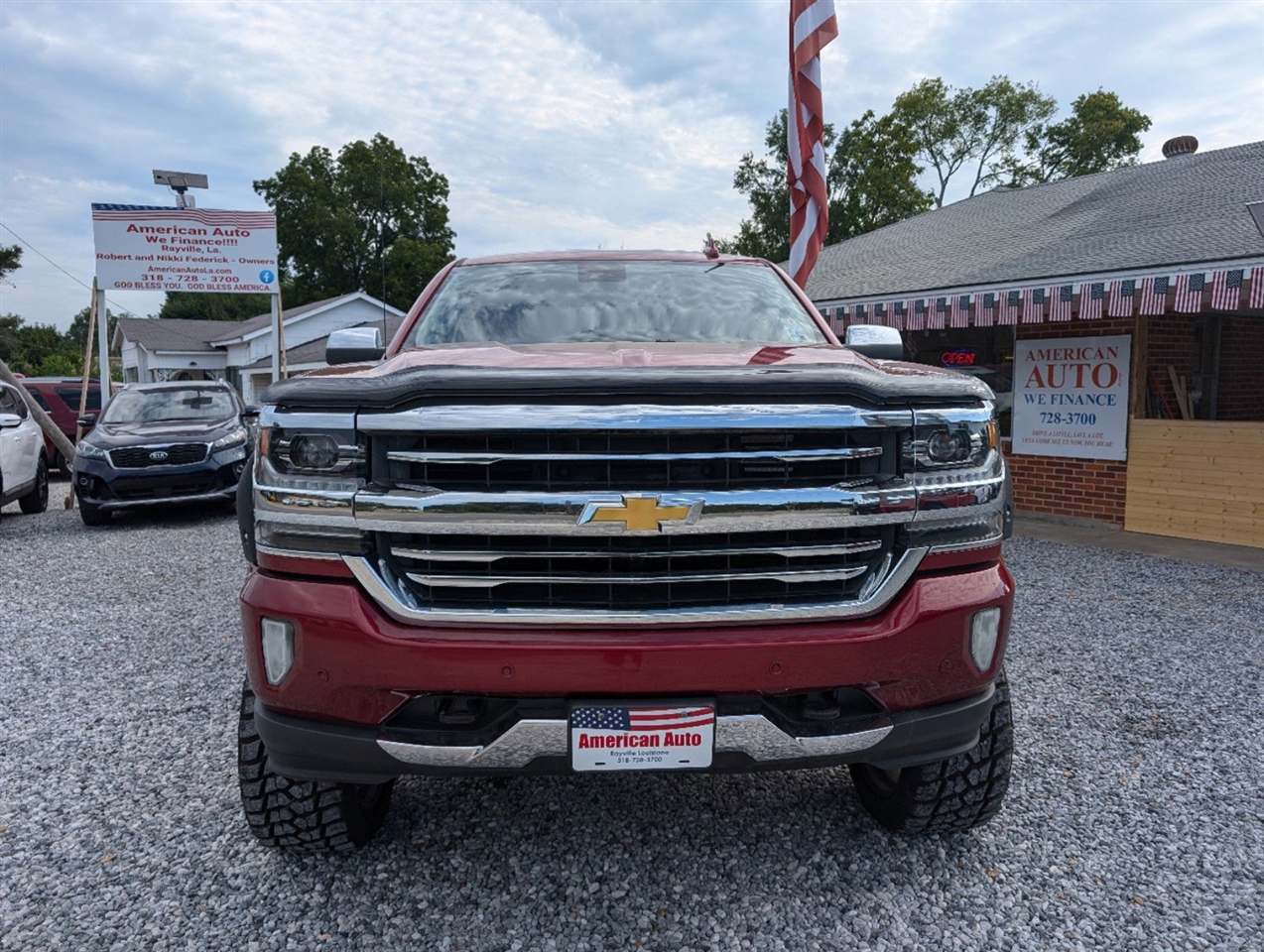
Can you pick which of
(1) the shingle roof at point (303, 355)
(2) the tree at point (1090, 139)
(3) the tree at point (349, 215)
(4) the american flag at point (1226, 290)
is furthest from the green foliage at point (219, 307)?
(4) the american flag at point (1226, 290)

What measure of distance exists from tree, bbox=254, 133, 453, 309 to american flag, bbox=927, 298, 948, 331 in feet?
140

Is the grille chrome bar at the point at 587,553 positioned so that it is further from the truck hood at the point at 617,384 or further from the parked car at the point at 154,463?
the parked car at the point at 154,463

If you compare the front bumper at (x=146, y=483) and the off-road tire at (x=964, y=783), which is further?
the front bumper at (x=146, y=483)

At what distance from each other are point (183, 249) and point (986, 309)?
1099 cm

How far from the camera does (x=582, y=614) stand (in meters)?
1.93

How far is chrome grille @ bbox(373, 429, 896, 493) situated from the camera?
6.32ft

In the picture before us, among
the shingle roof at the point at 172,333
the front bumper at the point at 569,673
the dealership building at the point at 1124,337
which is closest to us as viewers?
the front bumper at the point at 569,673

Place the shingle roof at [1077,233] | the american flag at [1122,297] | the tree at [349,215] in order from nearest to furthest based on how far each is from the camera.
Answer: the american flag at [1122,297] < the shingle roof at [1077,233] < the tree at [349,215]

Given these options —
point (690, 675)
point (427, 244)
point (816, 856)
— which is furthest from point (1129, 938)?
point (427, 244)

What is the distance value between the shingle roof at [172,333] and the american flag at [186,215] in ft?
82.4

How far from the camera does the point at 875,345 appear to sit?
10.0ft

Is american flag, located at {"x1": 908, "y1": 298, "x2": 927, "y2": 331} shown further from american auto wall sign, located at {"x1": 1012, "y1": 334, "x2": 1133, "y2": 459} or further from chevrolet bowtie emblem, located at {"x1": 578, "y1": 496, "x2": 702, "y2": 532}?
chevrolet bowtie emblem, located at {"x1": 578, "y1": 496, "x2": 702, "y2": 532}

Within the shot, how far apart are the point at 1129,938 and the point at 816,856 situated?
2.64ft

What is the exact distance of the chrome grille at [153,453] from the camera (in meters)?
9.00
